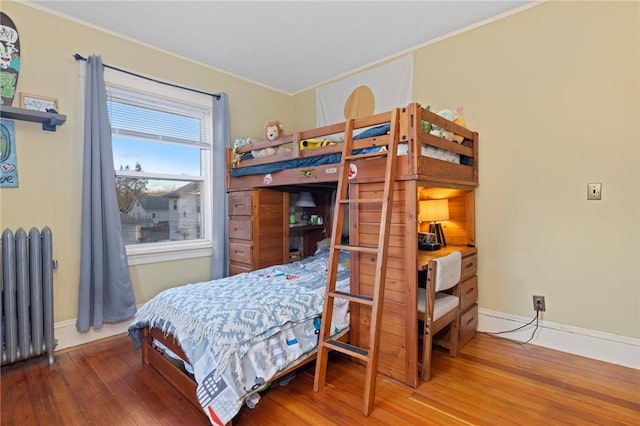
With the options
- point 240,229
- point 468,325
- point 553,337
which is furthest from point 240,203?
point 553,337

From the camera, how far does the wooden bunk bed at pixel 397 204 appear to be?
1948 millimetres

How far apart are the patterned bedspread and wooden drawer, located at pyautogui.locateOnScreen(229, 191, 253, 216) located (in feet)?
3.22

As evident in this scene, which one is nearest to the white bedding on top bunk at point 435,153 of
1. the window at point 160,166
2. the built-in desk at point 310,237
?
the built-in desk at point 310,237

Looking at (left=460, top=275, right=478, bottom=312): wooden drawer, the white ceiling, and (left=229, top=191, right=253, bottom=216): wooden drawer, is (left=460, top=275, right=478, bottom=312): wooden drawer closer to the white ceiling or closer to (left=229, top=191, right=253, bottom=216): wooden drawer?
(left=229, top=191, right=253, bottom=216): wooden drawer

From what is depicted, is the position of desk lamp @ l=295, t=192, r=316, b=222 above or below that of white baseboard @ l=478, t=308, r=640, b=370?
above

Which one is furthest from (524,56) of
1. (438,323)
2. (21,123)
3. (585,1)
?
(21,123)

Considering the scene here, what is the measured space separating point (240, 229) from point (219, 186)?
1.68ft

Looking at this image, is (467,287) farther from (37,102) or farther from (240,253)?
(37,102)

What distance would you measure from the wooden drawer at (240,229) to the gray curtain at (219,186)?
0.08m

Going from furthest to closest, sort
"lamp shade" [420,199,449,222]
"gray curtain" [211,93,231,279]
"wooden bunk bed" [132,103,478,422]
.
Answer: "gray curtain" [211,93,231,279]
"lamp shade" [420,199,449,222]
"wooden bunk bed" [132,103,478,422]

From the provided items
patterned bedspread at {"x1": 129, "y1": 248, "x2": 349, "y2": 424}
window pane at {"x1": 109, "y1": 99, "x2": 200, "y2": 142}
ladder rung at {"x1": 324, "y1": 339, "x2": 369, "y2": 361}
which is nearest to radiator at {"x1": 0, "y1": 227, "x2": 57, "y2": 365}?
patterned bedspread at {"x1": 129, "y1": 248, "x2": 349, "y2": 424}

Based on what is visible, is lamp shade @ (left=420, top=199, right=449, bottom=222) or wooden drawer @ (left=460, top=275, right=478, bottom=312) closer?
wooden drawer @ (left=460, top=275, right=478, bottom=312)

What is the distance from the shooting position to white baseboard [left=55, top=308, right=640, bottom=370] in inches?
86.3

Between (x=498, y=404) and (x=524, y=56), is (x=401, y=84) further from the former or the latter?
(x=498, y=404)
